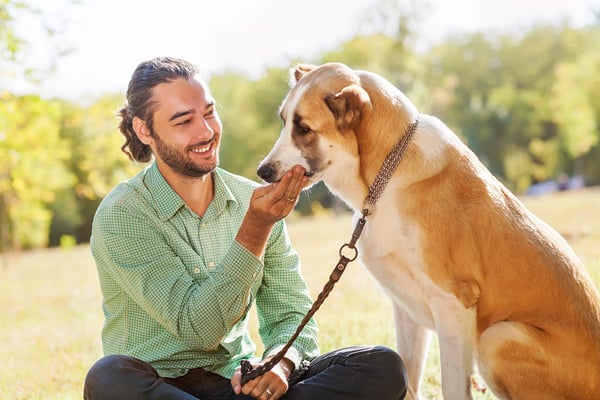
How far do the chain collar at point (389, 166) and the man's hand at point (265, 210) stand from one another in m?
0.47

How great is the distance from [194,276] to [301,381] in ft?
2.30

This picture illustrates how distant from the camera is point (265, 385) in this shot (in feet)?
11.2

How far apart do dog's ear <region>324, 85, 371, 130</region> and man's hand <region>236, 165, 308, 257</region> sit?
403 mm

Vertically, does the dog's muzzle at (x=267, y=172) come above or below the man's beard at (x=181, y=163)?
above

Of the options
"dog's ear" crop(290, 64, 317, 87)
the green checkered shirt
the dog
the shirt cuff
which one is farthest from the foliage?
the shirt cuff

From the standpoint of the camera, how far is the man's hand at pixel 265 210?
128 inches

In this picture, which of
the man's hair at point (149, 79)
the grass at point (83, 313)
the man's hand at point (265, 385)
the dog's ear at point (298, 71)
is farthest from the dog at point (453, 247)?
the grass at point (83, 313)

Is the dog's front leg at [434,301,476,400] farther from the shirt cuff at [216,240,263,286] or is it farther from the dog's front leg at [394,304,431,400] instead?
the shirt cuff at [216,240,263,286]

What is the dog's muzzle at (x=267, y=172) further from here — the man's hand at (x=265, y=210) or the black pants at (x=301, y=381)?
the black pants at (x=301, y=381)

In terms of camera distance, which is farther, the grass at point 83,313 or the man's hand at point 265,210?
the grass at point 83,313

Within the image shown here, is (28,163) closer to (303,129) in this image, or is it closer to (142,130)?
(142,130)

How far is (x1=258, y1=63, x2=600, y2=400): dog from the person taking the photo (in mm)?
3506

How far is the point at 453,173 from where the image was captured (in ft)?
12.0

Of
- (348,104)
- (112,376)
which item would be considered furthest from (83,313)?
(348,104)
